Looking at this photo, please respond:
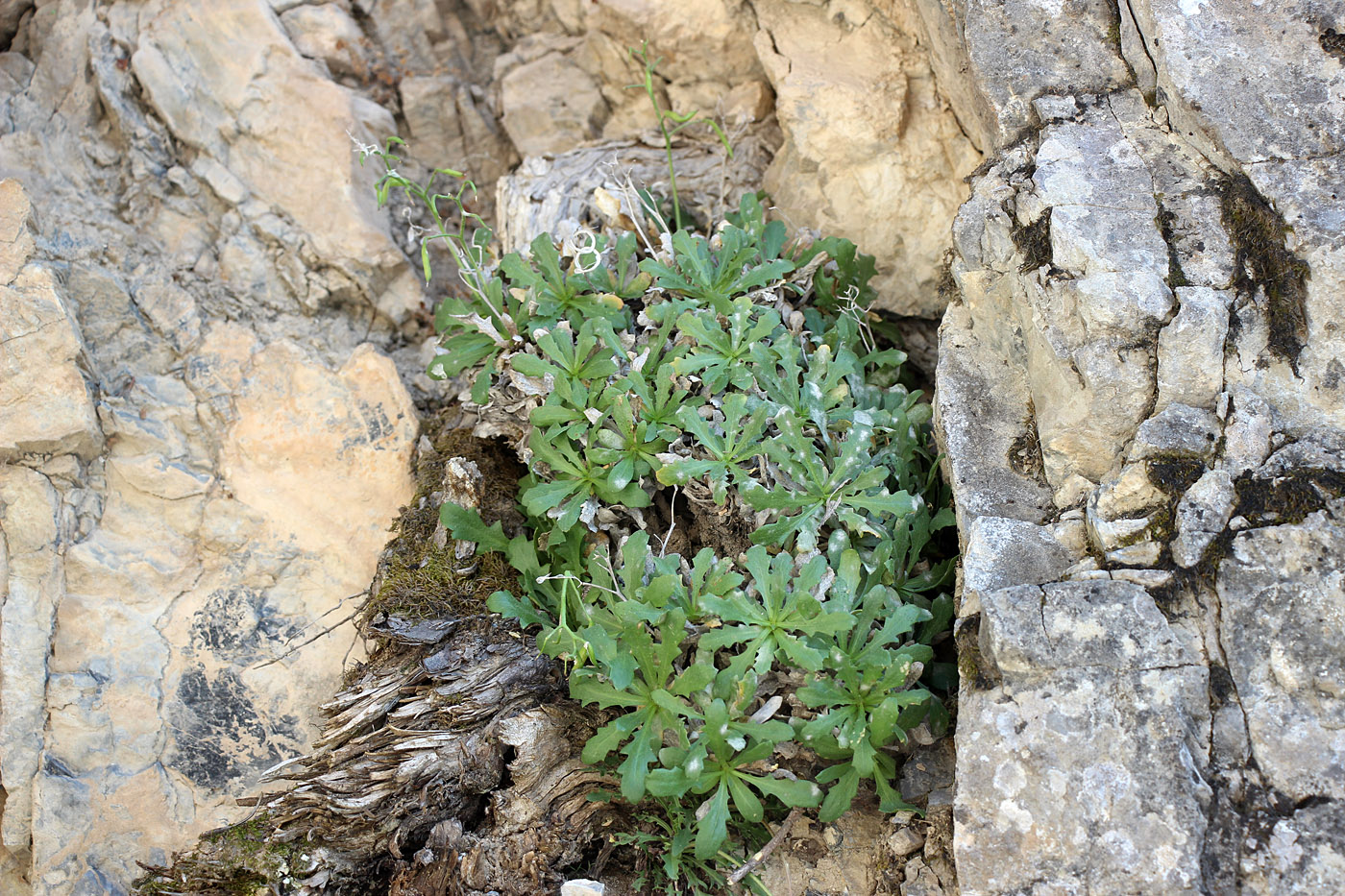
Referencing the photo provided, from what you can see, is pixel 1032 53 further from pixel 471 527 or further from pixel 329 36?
pixel 329 36

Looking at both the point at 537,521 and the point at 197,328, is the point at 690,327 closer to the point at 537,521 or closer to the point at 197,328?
the point at 537,521

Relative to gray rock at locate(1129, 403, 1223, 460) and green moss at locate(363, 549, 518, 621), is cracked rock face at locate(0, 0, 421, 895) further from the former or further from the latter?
gray rock at locate(1129, 403, 1223, 460)

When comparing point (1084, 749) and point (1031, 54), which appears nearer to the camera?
point (1084, 749)

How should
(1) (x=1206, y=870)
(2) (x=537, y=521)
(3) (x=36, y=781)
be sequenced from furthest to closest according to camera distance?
(2) (x=537, y=521) → (3) (x=36, y=781) → (1) (x=1206, y=870)

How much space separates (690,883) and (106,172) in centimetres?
413

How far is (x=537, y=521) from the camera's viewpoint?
3629 millimetres

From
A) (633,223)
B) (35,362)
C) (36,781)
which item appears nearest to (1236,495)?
(633,223)

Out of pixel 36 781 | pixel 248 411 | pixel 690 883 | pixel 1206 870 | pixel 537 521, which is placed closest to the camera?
pixel 1206 870

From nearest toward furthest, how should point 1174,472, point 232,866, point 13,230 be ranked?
1. point 1174,472
2. point 232,866
3. point 13,230

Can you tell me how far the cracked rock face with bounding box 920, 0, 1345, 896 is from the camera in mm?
2338

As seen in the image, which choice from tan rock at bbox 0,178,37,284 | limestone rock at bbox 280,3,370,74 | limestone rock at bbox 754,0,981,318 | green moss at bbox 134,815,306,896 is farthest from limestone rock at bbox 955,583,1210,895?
limestone rock at bbox 280,3,370,74

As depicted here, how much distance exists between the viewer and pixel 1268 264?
2.82 metres

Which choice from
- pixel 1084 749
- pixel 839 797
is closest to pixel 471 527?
pixel 839 797

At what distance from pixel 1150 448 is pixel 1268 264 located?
73 centimetres
